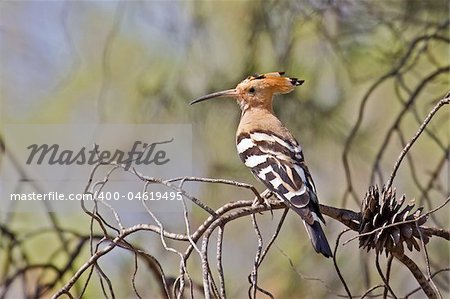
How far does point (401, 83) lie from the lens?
1.81 m

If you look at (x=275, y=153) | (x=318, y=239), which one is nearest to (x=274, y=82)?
(x=275, y=153)

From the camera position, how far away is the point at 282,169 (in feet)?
3.92

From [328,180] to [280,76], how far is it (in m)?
0.42

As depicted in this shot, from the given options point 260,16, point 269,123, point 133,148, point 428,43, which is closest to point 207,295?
point 269,123

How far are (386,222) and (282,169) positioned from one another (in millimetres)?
366

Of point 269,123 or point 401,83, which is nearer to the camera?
point 269,123

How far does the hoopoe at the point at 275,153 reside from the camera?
1.06 m

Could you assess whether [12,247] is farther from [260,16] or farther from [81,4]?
[260,16]

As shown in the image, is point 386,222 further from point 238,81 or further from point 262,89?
point 238,81

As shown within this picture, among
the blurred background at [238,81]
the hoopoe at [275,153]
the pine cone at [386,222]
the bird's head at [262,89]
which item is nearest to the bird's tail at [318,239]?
the hoopoe at [275,153]

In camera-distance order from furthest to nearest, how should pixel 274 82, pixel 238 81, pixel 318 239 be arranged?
pixel 238 81, pixel 274 82, pixel 318 239

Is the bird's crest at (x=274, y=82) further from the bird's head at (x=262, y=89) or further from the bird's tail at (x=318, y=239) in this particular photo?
the bird's tail at (x=318, y=239)

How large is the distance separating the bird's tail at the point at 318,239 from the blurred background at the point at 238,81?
657mm

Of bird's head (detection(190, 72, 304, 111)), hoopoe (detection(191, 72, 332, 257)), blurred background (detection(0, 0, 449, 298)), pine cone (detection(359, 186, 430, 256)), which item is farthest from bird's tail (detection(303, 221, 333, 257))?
blurred background (detection(0, 0, 449, 298))
